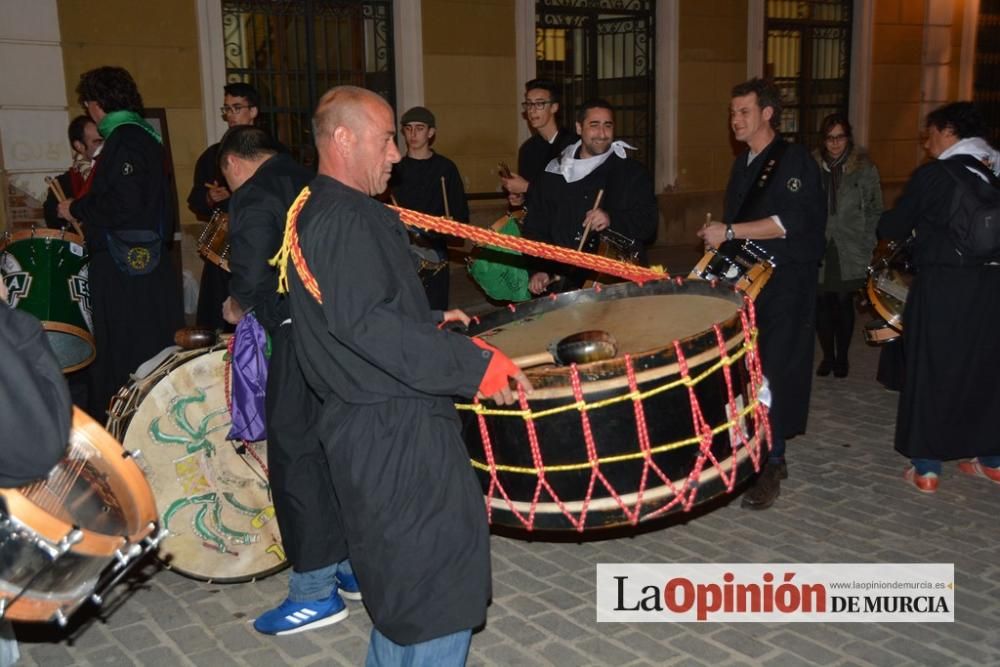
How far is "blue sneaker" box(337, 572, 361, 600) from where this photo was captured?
4.18 meters

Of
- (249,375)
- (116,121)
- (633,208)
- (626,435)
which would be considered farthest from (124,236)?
(626,435)

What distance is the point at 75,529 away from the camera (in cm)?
209

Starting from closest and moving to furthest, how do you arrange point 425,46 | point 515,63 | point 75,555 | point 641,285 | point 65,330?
point 75,555, point 641,285, point 65,330, point 425,46, point 515,63

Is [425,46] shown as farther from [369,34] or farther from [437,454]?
[437,454]

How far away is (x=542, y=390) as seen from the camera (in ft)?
8.86

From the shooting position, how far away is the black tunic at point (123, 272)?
555 centimetres

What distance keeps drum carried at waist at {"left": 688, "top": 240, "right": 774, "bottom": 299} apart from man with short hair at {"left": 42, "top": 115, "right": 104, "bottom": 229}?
13.6 feet

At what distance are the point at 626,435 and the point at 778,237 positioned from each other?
98.4 inches

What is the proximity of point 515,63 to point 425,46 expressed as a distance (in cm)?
131

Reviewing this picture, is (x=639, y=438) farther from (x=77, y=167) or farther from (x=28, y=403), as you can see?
(x=77, y=167)

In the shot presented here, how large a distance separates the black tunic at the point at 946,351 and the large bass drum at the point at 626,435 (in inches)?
99.2

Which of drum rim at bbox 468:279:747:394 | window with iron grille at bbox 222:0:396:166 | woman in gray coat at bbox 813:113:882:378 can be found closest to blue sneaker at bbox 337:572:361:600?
drum rim at bbox 468:279:747:394

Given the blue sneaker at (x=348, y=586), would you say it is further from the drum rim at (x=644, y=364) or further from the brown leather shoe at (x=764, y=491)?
the brown leather shoe at (x=764, y=491)

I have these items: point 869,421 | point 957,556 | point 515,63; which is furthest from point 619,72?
point 957,556
